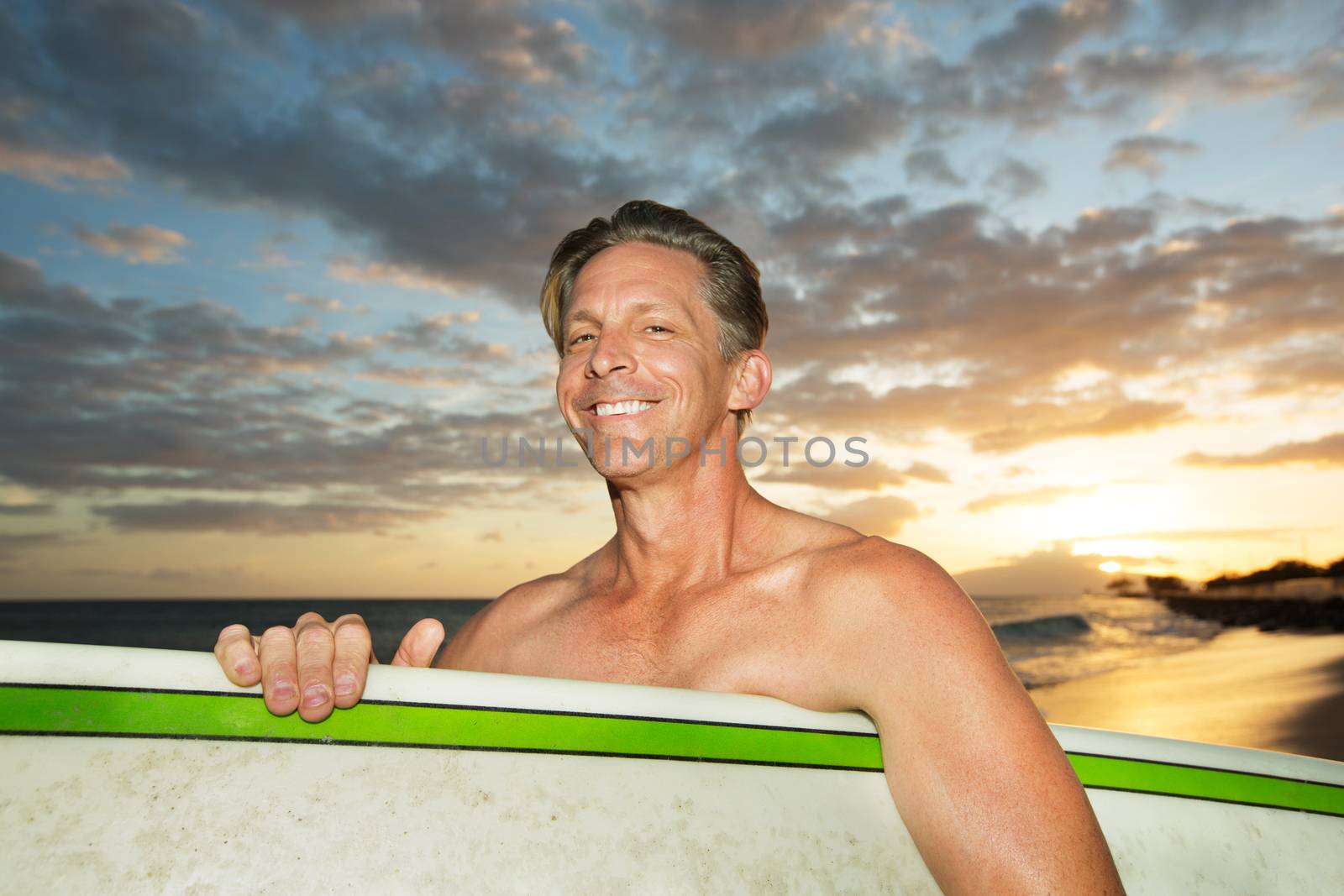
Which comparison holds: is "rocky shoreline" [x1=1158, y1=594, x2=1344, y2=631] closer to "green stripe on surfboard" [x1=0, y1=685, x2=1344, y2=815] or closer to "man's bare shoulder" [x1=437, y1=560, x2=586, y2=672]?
"man's bare shoulder" [x1=437, y1=560, x2=586, y2=672]

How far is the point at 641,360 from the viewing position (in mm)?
2426

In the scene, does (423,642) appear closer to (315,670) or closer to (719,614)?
(315,670)

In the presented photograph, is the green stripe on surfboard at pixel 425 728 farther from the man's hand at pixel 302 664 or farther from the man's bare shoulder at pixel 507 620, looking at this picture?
the man's bare shoulder at pixel 507 620

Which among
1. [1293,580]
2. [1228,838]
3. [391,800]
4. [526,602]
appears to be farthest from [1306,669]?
[1293,580]

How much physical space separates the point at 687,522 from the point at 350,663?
1.01m

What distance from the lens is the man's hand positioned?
→ 1.65 meters

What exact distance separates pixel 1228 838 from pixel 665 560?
162 centimetres

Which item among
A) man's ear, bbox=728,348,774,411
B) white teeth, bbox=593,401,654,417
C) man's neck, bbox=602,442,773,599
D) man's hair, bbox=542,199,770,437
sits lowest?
man's neck, bbox=602,442,773,599

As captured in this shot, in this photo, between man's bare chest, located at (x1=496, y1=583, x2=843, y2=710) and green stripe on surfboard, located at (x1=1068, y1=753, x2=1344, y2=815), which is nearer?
man's bare chest, located at (x1=496, y1=583, x2=843, y2=710)

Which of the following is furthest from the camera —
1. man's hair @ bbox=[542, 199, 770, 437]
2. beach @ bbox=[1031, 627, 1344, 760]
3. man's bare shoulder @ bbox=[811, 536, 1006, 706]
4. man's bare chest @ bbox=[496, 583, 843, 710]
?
beach @ bbox=[1031, 627, 1344, 760]

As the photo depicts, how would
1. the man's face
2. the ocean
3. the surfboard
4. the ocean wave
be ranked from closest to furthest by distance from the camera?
the surfboard → the man's face → the ocean → the ocean wave

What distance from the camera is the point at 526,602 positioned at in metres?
2.84

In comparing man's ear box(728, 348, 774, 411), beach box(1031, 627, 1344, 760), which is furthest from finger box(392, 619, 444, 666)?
beach box(1031, 627, 1344, 760)

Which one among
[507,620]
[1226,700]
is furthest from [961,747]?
[1226,700]
